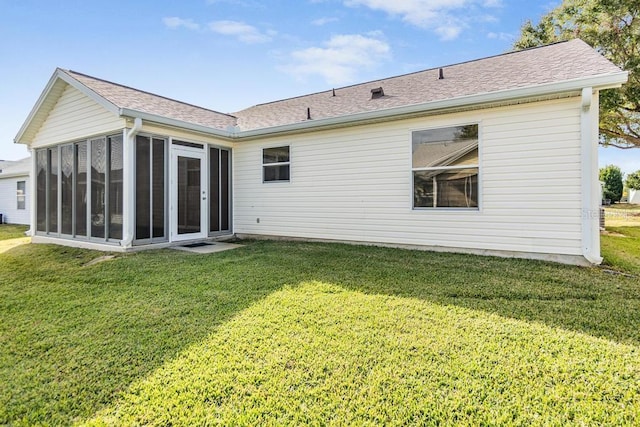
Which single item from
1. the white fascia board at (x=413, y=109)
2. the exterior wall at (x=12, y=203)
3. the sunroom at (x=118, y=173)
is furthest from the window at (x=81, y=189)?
the exterior wall at (x=12, y=203)

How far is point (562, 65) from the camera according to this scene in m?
5.65

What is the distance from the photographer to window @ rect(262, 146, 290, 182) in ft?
25.3

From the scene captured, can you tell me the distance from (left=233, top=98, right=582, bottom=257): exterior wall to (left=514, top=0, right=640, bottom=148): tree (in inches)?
312

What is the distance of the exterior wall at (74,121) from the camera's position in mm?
6598

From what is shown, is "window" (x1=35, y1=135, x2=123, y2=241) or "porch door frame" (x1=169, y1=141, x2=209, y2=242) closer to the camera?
"window" (x1=35, y1=135, x2=123, y2=241)

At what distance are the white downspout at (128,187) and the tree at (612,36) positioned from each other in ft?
44.6

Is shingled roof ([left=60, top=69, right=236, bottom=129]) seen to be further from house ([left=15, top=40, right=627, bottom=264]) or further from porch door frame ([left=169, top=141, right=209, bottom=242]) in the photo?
porch door frame ([left=169, top=141, right=209, bottom=242])

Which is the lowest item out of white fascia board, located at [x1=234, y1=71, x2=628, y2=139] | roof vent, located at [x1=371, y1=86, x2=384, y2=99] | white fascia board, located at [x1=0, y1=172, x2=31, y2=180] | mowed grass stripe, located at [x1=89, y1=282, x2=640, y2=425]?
mowed grass stripe, located at [x1=89, y1=282, x2=640, y2=425]

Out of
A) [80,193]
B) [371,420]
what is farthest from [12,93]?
[371,420]

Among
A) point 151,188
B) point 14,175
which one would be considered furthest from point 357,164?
point 14,175

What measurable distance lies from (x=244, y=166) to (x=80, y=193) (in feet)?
12.2

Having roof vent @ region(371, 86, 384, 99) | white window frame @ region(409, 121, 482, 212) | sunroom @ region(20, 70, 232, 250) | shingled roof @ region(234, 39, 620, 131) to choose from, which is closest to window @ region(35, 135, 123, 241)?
sunroom @ region(20, 70, 232, 250)

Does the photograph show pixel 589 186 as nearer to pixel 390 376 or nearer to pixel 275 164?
pixel 390 376

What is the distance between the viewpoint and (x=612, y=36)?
1094cm
